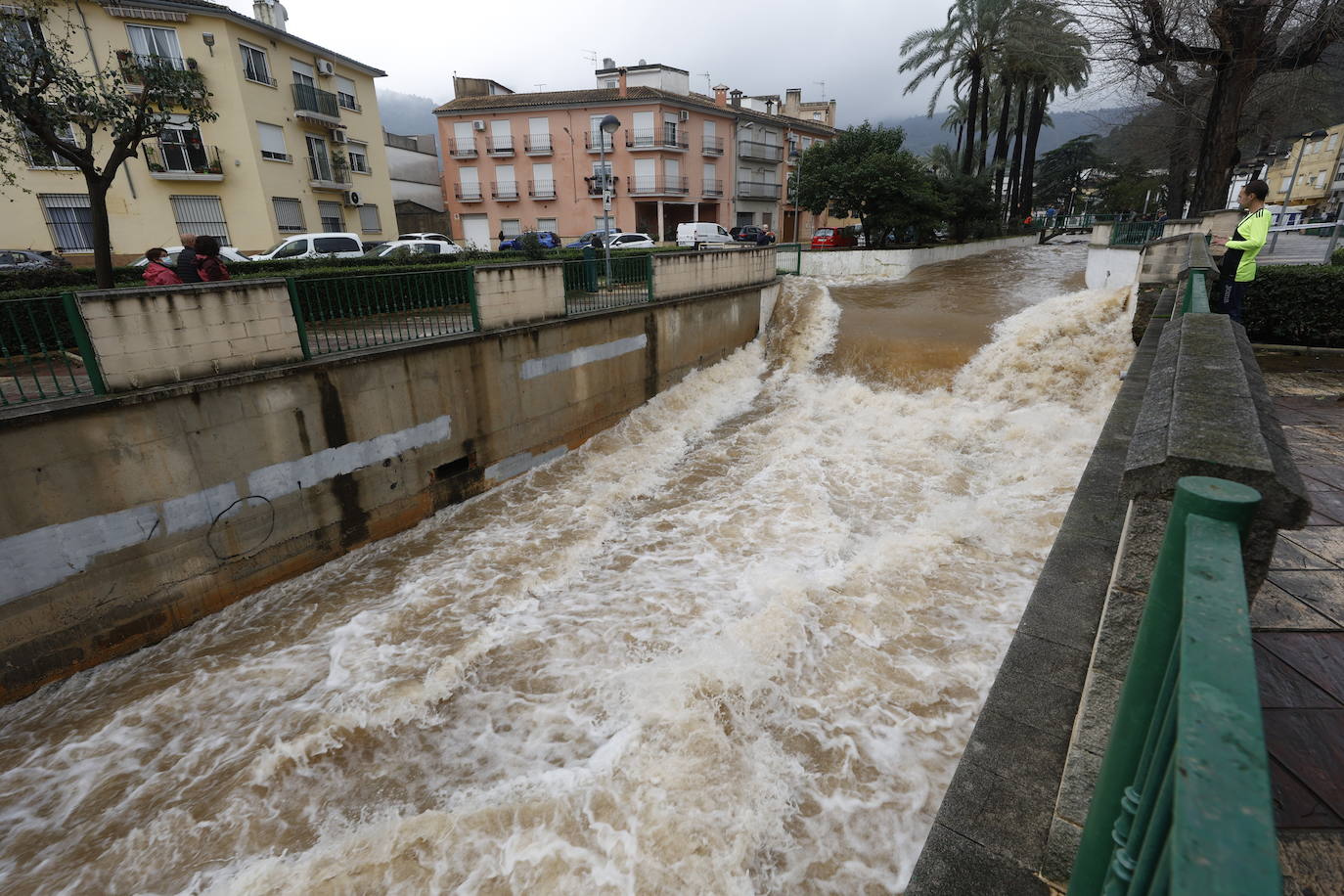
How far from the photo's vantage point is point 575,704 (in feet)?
18.9

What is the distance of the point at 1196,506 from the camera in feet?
3.92

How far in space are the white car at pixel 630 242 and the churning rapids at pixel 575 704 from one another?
1803 cm

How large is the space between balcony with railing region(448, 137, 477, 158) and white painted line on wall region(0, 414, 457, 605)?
111ft

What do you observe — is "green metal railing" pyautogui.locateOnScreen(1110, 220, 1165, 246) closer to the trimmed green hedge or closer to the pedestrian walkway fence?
the trimmed green hedge

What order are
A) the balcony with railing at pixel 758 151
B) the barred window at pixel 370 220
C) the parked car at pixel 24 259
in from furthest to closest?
the balcony with railing at pixel 758 151 < the barred window at pixel 370 220 < the parked car at pixel 24 259

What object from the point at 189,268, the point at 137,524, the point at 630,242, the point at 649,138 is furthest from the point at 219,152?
the point at 137,524

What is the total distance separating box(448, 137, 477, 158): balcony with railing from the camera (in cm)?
3672

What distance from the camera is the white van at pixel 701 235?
28.8m

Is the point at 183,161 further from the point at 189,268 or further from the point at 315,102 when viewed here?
the point at 189,268

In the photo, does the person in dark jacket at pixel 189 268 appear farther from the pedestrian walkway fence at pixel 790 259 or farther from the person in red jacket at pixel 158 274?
the pedestrian walkway fence at pixel 790 259

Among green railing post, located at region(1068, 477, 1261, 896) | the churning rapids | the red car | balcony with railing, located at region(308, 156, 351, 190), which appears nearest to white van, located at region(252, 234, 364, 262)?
balcony with railing, located at region(308, 156, 351, 190)

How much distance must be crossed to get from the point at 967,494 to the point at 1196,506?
339 inches

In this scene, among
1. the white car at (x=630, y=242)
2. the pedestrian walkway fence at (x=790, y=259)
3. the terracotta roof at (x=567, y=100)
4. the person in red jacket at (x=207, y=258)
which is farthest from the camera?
the terracotta roof at (x=567, y=100)

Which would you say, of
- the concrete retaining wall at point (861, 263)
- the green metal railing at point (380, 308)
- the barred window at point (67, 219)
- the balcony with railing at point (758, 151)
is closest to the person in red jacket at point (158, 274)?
the green metal railing at point (380, 308)
